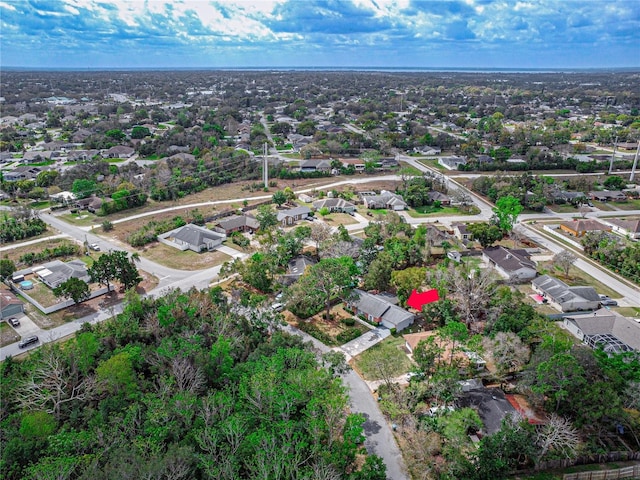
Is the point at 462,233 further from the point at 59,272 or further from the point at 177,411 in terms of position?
the point at 59,272

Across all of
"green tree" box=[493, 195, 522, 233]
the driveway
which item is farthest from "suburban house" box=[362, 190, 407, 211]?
the driveway

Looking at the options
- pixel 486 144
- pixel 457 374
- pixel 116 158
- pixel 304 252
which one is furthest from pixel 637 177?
pixel 116 158

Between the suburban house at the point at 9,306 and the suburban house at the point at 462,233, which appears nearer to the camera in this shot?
the suburban house at the point at 9,306

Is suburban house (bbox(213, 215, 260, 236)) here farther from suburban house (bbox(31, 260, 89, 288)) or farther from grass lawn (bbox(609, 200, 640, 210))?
grass lawn (bbox(609, 200, 640, 210))

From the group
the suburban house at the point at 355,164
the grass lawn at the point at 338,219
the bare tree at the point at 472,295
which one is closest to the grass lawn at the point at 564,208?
the grass lawn at the point at 338,219

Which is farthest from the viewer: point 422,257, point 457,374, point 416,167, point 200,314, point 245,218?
point 416,167

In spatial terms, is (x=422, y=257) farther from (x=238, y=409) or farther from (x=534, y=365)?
(x=238, y=409)

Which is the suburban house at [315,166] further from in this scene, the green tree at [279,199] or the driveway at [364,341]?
the driveway at [364,341]
